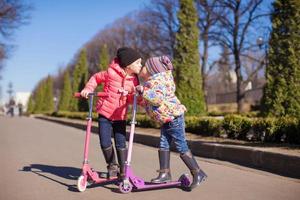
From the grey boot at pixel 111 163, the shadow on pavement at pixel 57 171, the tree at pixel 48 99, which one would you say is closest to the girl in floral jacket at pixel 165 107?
the grey boot at pixel 111 163

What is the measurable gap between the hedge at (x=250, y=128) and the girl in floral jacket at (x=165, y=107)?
4233 mm

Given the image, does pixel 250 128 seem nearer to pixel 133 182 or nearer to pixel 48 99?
pixel 133 182

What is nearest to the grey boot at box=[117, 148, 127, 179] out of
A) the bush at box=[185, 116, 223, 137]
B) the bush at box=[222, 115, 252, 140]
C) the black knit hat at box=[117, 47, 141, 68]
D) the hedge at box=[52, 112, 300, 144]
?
the black knit hat at box=[117, 47, 141, 68]

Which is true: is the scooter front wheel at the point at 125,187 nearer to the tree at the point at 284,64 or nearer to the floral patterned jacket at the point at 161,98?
the floral patterned jacket at the point at 161,98

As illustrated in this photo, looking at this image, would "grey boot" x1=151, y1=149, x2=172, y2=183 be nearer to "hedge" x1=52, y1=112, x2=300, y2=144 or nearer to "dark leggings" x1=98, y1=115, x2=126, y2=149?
"dark leggings" x1=98, y1=115, x2=126, y2=149

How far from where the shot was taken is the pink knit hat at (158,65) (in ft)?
19.7

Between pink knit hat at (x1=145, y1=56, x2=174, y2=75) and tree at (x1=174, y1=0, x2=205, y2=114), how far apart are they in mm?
12137

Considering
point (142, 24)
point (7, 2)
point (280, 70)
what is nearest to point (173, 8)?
point (142, 24)

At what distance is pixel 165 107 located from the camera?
A: 235 inches

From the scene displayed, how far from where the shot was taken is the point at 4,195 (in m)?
5.91

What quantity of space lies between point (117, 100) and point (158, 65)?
2.45 feet

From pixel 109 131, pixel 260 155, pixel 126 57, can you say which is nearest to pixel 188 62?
pixel 260 155

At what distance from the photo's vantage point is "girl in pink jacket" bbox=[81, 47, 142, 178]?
6.34m

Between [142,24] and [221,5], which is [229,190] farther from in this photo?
[142,24]
